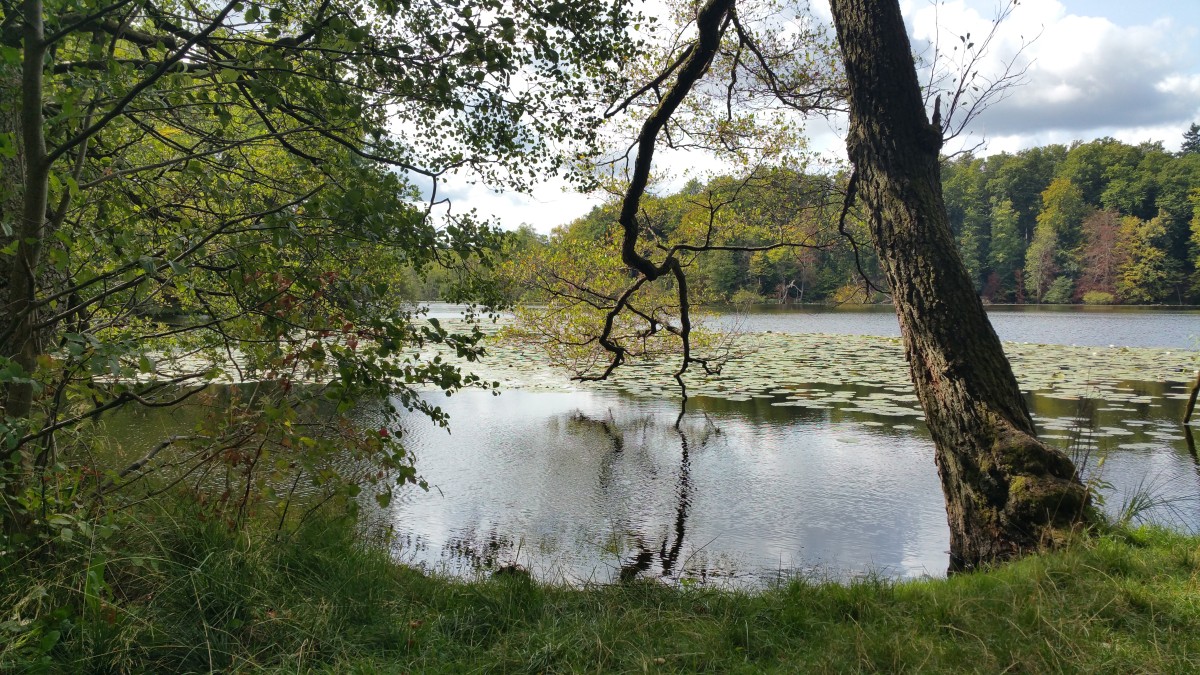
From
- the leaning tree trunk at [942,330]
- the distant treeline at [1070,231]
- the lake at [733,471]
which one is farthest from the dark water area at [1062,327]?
the leaning tree trunk at [942,330]

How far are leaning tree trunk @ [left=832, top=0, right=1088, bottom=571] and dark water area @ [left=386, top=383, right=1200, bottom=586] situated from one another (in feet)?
3.46

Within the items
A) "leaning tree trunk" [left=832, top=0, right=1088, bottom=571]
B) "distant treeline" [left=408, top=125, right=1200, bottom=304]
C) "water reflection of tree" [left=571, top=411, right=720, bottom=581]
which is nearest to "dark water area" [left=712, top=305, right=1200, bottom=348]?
"distant treeline" [left=408, top=125, right=1200, bottom=304]

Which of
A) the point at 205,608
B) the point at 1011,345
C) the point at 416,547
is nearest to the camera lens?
Result: the point at 205,608

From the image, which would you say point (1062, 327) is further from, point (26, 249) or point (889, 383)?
point (26, 249)

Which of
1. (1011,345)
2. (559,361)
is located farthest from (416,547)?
(1011,345)

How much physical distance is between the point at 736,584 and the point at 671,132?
4.60 metres

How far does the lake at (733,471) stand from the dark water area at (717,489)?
32mm

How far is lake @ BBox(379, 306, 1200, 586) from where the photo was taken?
6.17 meters

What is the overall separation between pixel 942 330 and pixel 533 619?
2.95 meters

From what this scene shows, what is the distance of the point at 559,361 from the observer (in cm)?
1238

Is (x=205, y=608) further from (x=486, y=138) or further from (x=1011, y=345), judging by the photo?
(x=1011, y=345)

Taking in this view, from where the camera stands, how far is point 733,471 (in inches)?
349

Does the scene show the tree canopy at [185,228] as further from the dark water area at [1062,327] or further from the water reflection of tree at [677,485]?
the dark water area at [1062,327]

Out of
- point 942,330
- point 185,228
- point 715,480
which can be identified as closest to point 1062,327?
point 715,480
